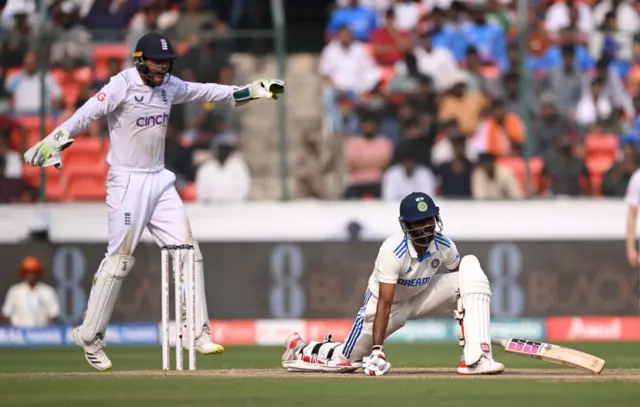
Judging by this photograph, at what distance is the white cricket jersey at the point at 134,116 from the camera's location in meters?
8.06

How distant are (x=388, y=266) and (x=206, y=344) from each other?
50.0 inches

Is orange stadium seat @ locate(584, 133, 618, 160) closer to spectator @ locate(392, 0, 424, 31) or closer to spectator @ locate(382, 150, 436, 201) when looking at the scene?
spectator @ locate(382, 150, 436, 201)

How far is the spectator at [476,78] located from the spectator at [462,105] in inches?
2.0

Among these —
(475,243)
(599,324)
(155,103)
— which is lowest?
(599,324)

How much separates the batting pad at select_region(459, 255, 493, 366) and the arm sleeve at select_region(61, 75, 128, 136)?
7.53ft

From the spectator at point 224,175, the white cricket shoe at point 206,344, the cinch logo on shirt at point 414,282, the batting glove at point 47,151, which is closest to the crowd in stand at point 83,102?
the spectator at point 224,175

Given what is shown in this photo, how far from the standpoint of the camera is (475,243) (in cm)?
1358

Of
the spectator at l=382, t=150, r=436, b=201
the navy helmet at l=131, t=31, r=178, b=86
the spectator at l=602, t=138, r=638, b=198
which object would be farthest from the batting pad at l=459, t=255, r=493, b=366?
the spectator at l=602, t=138, r=638, b=198

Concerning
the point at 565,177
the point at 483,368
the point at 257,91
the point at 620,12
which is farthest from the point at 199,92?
the point at 620,12

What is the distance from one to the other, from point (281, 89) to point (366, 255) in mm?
5190

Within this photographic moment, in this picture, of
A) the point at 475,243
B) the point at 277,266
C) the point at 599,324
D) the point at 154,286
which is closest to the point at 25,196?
the point at 154,286

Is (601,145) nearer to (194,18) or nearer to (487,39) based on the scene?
(487,39)

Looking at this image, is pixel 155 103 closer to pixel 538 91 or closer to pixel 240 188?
pixel 240 188

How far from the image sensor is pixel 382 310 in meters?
7.70
